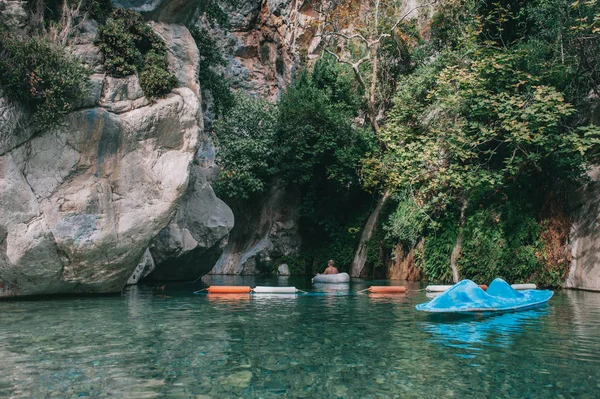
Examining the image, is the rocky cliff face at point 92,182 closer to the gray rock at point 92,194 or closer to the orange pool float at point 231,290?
the gray rock at point 92,194

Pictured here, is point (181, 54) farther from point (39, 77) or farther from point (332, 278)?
point (332, 278)

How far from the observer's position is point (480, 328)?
979 centimetres

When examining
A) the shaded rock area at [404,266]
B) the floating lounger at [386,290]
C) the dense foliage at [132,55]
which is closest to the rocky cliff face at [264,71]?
the shaded rock area at [404,266]

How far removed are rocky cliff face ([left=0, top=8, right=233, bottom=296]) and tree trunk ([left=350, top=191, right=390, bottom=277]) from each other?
14.5 m

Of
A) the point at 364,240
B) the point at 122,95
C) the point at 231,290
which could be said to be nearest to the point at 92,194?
the point at 122,95

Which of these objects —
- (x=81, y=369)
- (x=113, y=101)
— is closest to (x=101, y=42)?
(x=113, y=101)

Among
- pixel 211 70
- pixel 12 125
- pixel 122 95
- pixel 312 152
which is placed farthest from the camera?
pixel 312 152

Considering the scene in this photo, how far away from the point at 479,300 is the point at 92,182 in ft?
33.6

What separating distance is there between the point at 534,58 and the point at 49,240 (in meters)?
16.9

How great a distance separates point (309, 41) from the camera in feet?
137

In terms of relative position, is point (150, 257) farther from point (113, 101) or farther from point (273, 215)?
point (273, 215)

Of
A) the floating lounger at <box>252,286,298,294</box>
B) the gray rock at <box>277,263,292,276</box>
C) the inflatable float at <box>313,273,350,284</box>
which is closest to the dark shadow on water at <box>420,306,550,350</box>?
the floating lounger at <box>252,286,298,294</box>

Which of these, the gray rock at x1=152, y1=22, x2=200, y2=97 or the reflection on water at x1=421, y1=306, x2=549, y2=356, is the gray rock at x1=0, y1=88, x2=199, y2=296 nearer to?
the gray rock at x1=152, y1=22, x2=200, y2=97

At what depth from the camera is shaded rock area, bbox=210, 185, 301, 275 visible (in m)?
32.0
